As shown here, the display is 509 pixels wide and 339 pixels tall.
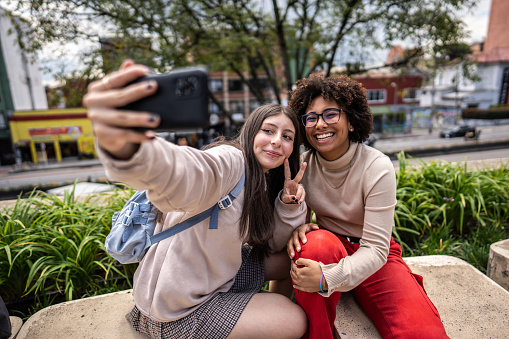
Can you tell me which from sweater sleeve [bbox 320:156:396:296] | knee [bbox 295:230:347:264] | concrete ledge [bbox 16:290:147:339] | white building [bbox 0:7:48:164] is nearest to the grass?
concrete ledge [bbox 16:290:147:339]

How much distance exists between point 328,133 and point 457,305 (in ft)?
4.46

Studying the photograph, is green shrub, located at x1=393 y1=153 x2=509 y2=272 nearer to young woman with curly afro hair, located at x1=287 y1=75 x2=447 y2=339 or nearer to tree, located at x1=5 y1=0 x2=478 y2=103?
young woman with curly afro hair, located at x1=287 y1=75 x2=447 y2=339

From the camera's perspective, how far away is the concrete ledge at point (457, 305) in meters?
1.56

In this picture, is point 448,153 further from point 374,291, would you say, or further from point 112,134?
point 112,134

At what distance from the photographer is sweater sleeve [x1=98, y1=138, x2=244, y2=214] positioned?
775 mm

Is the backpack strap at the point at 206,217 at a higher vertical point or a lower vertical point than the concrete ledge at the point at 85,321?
higher

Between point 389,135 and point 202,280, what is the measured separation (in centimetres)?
2763

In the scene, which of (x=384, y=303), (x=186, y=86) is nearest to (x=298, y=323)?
(x=384, y=303)

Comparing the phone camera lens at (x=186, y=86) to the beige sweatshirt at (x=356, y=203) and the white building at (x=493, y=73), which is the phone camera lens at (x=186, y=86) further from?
the white building at (x=493, y=73)

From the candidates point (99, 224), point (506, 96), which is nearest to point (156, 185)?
point (99, 224)

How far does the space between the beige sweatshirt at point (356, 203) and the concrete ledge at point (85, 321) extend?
3.92ft

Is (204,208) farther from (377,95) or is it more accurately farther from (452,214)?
(377,95)

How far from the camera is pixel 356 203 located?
1.64 meters

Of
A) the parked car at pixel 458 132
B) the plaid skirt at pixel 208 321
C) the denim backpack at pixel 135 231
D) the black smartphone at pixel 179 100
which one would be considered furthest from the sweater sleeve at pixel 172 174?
the parked car at pixel 458 132
